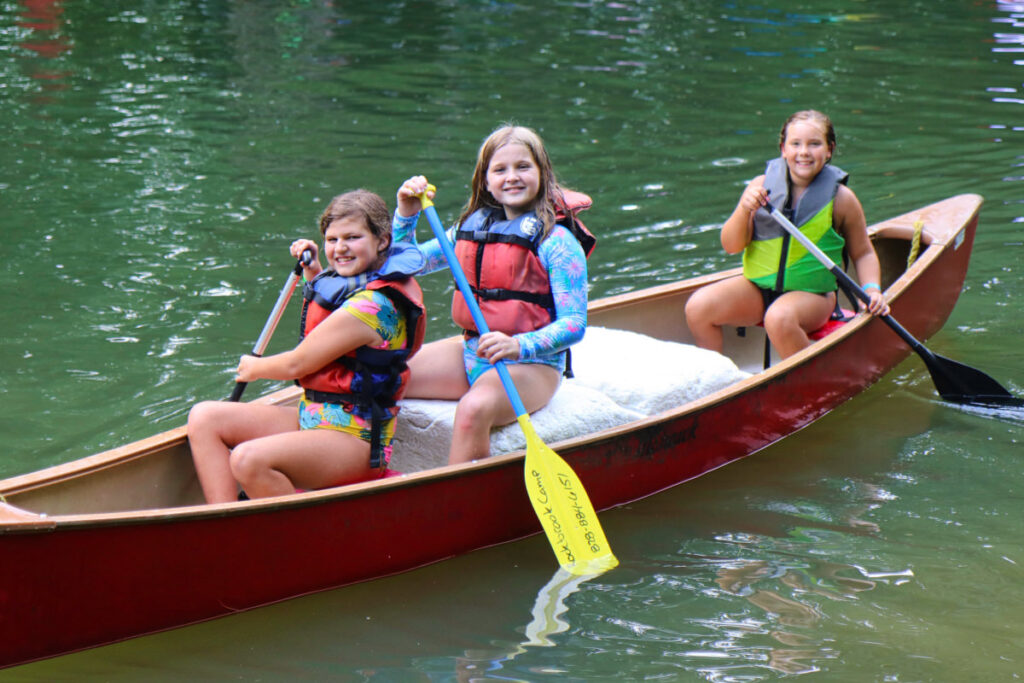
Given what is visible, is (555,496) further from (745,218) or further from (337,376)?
(745,218)

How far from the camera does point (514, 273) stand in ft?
12.2

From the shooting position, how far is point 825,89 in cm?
1090

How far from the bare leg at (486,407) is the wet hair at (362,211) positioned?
608mm

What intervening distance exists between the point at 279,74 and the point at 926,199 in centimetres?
693

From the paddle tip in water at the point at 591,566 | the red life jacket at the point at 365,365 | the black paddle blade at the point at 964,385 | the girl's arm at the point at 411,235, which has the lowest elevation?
the paddle tip in water at the point at 591,566

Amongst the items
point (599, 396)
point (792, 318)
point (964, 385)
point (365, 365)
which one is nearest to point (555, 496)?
point (599, 396)

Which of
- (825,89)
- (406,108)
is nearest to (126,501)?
(406,108)

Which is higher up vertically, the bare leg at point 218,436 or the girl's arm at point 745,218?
the girl's arm at point 745,218

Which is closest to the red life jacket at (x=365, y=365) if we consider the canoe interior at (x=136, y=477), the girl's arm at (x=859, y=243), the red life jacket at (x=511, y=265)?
the red life jacket at (x=511, y=265)

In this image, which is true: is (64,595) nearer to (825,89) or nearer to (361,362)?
(361,362)

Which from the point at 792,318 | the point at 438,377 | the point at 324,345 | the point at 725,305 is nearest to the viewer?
the point at 324,345

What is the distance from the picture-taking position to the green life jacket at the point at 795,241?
4.78 metres

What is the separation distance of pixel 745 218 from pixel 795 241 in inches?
9.8

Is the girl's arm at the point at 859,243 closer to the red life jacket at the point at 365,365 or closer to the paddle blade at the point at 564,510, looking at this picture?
the paddle blade at the point at 564,510
